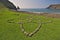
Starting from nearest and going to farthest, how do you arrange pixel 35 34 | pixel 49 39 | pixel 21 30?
pixel 49 39
pixel 35 34
pixel 21 30

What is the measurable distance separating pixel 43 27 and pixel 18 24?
3.75 metres

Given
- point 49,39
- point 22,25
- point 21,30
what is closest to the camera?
point 49,39

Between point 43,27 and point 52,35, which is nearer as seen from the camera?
point 52,35

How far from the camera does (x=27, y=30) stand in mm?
22875

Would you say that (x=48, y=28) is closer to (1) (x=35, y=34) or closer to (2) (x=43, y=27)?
(2) (x=43, y=27)

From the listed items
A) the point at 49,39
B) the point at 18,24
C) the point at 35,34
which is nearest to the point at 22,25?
the point at 18,24

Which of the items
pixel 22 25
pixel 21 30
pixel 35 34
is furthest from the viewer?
pixel 22 25

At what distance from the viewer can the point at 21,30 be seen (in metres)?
23.0

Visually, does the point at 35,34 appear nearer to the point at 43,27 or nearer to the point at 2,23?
the point at 43,27

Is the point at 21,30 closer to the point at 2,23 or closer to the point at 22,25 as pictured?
the point at 22,25

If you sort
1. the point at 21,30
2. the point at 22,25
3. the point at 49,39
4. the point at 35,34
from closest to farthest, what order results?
the point at 49,39 < the point at 35,34 < the point at 21,30 < the point at 22,25

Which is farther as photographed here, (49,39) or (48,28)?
(48,28)

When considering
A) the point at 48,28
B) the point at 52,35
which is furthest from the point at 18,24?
the point at 52,35

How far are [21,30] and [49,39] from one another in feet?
14.6
